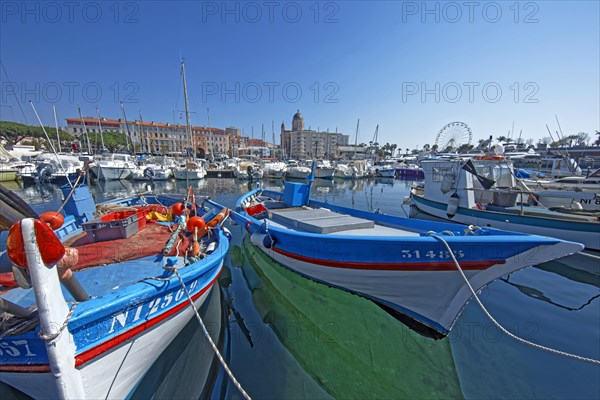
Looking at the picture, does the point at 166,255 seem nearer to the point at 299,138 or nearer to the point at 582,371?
the point at 582,371

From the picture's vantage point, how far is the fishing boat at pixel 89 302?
6.71ft

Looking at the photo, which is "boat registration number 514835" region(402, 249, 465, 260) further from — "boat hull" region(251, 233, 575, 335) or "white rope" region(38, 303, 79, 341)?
"white rope" region(38, 303, 79, 341)

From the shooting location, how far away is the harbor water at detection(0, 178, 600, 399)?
381 centimetres

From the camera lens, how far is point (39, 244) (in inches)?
76.0

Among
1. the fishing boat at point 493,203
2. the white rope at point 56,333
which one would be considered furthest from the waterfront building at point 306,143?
the white rope at point 56,333

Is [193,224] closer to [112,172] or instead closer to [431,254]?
[431,254]

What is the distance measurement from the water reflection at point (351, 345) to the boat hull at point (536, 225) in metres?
8.19

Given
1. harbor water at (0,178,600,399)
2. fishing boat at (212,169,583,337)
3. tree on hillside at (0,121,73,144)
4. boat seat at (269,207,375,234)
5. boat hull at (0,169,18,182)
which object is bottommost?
harbor water at (0,178,600,399)

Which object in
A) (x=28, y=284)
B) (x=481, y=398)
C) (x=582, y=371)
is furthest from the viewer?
(x=582, y=371)

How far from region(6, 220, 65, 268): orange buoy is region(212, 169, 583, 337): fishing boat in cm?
395

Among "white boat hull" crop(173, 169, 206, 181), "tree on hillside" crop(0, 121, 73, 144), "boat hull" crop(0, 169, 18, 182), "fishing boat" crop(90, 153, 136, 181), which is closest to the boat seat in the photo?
"white boat hull" crop(173, 169, 206, 181)

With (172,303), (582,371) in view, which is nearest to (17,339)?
(172,303)

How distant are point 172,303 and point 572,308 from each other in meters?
9.06

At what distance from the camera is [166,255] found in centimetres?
464
